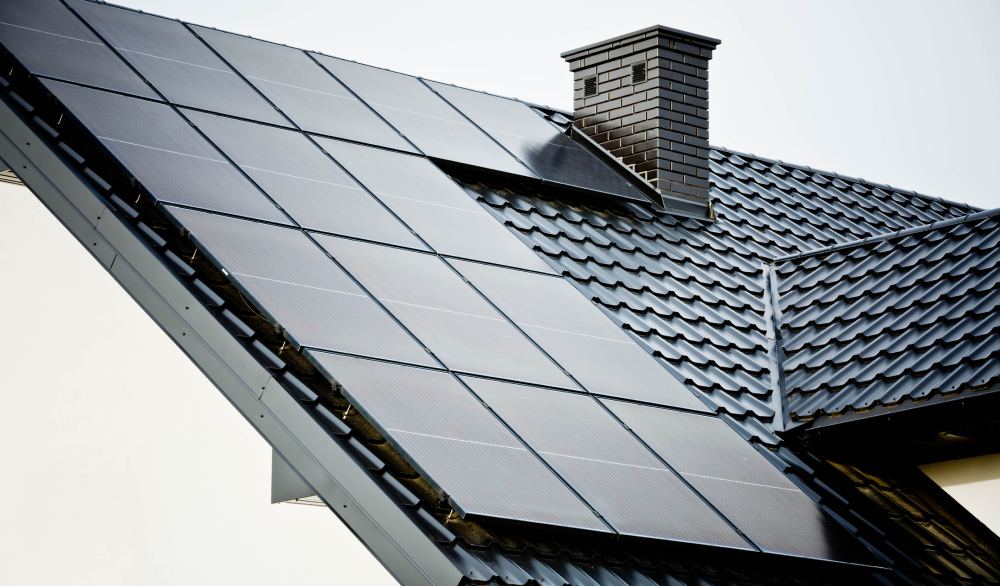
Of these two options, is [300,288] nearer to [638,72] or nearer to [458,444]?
[458,444]

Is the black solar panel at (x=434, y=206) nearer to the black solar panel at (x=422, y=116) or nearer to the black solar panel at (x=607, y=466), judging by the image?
the black solar panel at (x=422, y=116)

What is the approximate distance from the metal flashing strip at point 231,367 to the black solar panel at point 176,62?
2.02 metres

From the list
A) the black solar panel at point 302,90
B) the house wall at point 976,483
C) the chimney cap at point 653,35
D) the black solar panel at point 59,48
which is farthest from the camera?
the chimney cap at point 653,35

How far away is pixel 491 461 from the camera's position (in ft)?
29.1

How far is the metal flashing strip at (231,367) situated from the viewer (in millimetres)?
8188

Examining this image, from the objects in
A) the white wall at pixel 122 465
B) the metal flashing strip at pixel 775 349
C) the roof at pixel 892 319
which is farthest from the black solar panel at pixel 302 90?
the roof at pixel 892 319

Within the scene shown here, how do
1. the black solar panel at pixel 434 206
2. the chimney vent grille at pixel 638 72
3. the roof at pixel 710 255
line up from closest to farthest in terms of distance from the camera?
the black solar panel at pixel 434 206
the roof at pixel 710 255
the chimney vent grille at pixel 638 72

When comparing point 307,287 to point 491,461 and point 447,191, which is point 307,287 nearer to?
point 491,461

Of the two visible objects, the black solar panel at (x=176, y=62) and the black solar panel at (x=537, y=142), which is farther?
the black solar panel at (x=537, y=142)

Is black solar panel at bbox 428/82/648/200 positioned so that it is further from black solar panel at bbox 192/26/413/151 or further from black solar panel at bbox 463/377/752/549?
black solar panel at bbox 463/377/752/549

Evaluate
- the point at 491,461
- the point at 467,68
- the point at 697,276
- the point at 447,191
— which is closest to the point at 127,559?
the point at 491,461

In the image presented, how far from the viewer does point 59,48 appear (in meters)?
11.6

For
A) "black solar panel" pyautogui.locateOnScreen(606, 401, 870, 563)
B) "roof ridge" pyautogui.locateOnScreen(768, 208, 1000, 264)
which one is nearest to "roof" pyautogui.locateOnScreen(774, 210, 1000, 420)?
"roof ridge" pyautogui.locateOnScreen(768, 208, 1000, 264)

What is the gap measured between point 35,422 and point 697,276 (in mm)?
6215
